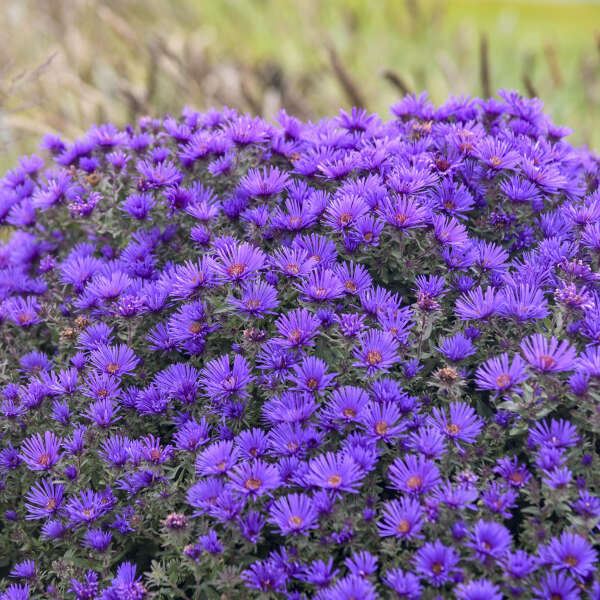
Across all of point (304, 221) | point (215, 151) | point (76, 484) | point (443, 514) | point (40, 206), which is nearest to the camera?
point (443, 514)

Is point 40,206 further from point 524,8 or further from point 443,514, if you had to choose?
point 524,8

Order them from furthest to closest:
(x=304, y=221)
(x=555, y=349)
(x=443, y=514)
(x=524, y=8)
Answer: (x=524, y=8) → (x=304, y=221) → (x=555, y=349) → (x=443, y=514)

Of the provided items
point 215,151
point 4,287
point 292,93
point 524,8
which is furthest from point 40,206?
point 524,8

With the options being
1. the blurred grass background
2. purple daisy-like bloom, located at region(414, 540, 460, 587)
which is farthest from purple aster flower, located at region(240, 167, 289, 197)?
the blurred grass background

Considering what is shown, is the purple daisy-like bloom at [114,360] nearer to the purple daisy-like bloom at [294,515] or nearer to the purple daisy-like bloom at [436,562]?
the purple daisy-like bloom at [294,515]

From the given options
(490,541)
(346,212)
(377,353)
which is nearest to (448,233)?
(346,212)

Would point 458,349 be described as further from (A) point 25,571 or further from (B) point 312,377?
(A) point 25,571
